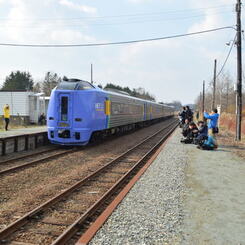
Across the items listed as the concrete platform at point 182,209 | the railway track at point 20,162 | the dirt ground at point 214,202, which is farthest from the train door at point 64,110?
the dirt ground at point 214,202

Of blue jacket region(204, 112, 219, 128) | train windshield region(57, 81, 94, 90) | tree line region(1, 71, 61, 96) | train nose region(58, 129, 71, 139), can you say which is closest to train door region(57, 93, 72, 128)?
train nose region(58, 129, 71, 139)

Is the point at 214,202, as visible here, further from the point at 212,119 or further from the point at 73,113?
the point at 212,119

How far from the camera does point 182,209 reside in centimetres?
530

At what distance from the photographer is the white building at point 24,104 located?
28844mm

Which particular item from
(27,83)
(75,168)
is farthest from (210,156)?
(27,83)

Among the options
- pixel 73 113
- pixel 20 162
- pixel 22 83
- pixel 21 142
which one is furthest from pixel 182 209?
pixel 22 83

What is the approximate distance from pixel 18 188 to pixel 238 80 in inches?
588

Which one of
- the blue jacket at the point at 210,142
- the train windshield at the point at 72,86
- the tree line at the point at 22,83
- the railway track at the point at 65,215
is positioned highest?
the tree line at the point at 22,83

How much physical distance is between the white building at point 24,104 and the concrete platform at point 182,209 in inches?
879

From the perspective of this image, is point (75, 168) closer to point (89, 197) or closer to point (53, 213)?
point (89, 197)

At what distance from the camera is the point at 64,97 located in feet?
41.6

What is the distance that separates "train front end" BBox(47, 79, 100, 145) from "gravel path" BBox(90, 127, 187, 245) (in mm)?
5170

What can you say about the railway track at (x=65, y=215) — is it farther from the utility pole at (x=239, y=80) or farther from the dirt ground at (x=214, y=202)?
the utility pole at (x=239, y=80)

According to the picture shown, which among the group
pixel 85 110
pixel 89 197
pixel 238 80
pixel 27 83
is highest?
pixel 27 83
